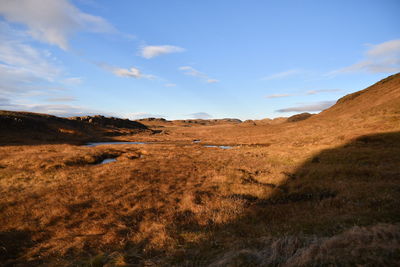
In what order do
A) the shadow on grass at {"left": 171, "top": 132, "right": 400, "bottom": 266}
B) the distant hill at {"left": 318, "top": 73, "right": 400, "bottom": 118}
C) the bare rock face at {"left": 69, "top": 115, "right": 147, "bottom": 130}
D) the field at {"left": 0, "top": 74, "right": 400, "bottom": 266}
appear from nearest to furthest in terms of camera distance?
1. the shadow on grass at {"left": 171, "top": 132, "right": 400, "bottom": 266}
2. the field at {"left": 0, "top": 74, "right": 400, "bottom": 266}
3. the distant hill at {"left": 318, "top": 73, "right": 400, "bottom": 118}
4. the bare rock face at {"left": 69, "top": 115, "right": 147, "bottom": 130}

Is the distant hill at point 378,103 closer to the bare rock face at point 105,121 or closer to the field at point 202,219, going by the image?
the field at point 202,219

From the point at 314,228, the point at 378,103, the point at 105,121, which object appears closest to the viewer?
the point at 314,228

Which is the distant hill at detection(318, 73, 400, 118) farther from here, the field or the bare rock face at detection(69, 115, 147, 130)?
the bare rock face at detection(69, 115, 147, 130)

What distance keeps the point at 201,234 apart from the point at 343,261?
176 inches

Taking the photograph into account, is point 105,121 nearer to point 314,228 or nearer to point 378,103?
point 314,228

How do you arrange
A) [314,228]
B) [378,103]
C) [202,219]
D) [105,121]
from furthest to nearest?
[105,121] < [378,103] < [202,219] < [314,228]

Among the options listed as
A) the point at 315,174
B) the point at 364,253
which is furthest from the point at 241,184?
the point at 364,253

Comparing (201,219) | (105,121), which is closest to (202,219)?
(201,219)

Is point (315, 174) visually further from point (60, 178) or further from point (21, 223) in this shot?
point (60, 178)

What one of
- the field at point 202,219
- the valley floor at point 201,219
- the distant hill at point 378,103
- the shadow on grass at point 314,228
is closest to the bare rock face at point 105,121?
the valley floor at point 201,219

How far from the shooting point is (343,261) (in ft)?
13.5

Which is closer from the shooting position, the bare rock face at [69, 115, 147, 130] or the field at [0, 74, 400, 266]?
the field at [0, 74, 400, 266]

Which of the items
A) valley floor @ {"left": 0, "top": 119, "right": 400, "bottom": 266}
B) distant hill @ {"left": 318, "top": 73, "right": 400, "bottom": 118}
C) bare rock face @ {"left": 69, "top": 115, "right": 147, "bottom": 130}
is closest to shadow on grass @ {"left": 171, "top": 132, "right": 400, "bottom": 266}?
valley floor @ {"left": 0, "top": 119, "right": 400, "bottom": 266}

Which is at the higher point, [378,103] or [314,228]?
[378,103]
